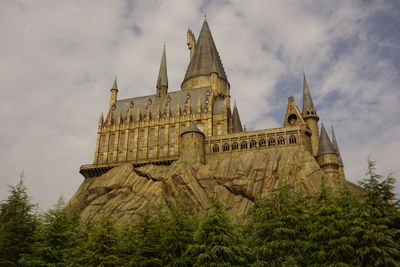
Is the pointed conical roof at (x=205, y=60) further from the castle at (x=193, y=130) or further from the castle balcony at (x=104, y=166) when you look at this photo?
the castle balcony at (x=104, y=166)

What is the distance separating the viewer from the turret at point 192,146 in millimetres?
70688

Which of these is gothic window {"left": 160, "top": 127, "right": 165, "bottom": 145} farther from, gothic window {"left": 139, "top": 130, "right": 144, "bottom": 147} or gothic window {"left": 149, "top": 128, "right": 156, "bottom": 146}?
gothic window {"left": 139, "top": 130, "right": 144, "bottom": 147}

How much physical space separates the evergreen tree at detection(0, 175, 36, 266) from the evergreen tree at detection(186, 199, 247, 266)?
16031 mm

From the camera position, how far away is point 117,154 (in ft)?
270

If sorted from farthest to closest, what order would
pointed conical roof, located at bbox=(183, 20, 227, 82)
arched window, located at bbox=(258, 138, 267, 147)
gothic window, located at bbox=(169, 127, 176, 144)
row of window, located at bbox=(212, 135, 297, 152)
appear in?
1. pointed conical roof, located at bbox=(183, 20, 227, 82)
2. gothic window, located at bbox=(169, 127, 176, 144)
3. arched window, located at bbox=(258, 138, 267, 147)
4. row of window, located at bbox=(212, 135, 297, 152)

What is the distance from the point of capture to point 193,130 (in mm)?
72875

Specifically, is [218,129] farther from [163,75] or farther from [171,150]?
[163,75]

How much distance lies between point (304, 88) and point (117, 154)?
38663mm

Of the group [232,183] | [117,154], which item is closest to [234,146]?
[232,183]

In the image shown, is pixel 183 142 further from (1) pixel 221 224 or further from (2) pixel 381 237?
(2) pixel 381 237

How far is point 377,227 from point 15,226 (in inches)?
1244

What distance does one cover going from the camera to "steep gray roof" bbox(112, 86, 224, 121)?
84625 mm

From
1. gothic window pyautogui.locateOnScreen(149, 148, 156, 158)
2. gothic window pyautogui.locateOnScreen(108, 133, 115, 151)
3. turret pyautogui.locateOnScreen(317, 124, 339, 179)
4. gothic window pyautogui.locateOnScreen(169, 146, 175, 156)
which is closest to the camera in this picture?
turret pyautogui.locateOnScreen(317, 124, 339, 179)

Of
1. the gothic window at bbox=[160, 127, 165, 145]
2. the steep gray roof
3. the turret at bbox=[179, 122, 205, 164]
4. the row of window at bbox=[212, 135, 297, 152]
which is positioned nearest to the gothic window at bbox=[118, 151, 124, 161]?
the gothic window at bbox=[160, 127, 165, 145]
